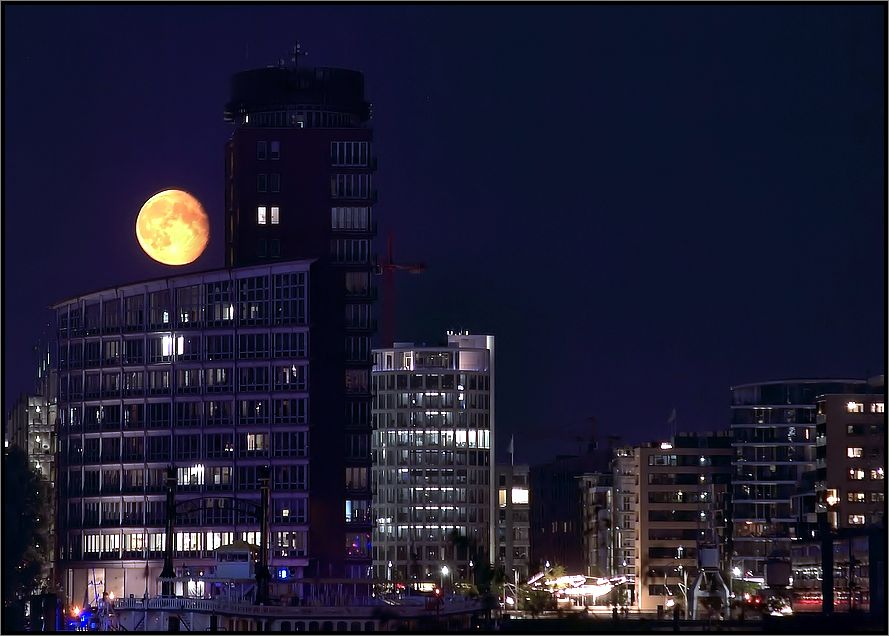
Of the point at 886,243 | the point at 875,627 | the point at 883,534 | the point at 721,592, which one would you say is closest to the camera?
the point at 886,243

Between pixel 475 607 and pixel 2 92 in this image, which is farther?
pixel 475 607

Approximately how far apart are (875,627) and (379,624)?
37957 mm

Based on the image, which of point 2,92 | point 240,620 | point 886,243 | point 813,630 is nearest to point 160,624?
point 240,620

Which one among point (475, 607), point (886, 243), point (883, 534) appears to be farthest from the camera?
point (475, 607)

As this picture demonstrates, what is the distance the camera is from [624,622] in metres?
153

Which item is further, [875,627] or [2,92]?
[875,627]

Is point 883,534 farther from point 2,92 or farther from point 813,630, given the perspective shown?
point 2,92

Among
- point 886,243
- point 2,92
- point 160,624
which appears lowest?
point 160,624

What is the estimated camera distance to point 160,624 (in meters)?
165

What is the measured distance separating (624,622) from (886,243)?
2732 inches

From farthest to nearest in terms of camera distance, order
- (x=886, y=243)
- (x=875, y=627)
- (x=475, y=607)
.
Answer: (x=475, y=607)
(x=875, y=627)
(x=886, y=243)

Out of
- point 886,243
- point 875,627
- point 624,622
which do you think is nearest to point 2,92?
point 886,243

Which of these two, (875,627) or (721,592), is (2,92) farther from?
(721,592)

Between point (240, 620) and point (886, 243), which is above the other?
point (886, 243)
